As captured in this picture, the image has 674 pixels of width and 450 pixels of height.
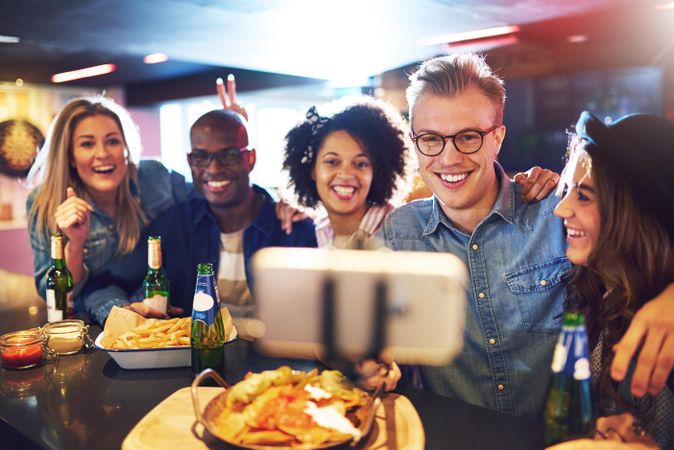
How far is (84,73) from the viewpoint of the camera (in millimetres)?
7215

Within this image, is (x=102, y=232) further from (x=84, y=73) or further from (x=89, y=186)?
(x=84, y=73)

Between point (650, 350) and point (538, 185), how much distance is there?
783 mm

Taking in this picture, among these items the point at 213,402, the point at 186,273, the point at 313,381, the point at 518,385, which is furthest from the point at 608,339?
the point at 186,273

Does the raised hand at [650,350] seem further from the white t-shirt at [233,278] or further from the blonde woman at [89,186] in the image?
the blonde woman at [89,186]

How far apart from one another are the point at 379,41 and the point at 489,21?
1.19 m

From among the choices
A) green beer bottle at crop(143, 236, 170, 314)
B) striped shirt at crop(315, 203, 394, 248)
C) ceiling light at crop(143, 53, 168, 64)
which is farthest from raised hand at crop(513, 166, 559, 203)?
ceiling light at crop(143, 53, 168, 64)

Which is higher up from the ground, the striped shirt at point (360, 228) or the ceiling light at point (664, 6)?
the ceiling light at point (664, 6)

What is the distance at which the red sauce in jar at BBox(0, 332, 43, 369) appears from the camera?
1.61 m

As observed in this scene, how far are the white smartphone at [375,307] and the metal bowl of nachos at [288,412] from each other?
0.36m

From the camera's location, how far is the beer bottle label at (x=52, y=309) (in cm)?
200

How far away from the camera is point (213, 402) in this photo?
114cm

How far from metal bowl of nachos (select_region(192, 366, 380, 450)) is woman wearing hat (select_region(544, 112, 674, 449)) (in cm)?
45

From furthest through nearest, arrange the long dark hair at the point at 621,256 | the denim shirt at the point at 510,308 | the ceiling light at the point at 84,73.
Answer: the ceiling light at the point at 84,73
the denim shirt at the point at 510,308
the long dark hair at the point at 621,256

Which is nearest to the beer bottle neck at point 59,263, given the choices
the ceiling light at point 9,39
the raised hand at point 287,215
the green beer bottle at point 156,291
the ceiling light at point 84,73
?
the green beer bottle at point 156,291
